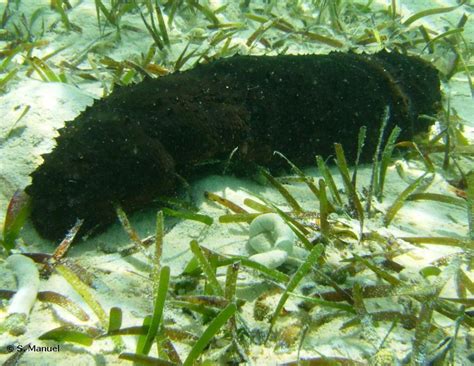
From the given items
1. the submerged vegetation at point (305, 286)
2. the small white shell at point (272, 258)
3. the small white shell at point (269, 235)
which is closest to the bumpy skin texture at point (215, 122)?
the submerged vegetation at point (305, 286)

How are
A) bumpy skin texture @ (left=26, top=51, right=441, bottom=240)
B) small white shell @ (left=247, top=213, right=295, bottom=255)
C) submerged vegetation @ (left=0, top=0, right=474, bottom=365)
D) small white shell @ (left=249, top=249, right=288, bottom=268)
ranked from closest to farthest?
submerged vegetation @ (left=0, top=0, right=474, bottom=365) < small white shell @ (left=249, top=249, right=288, bottom=268) < small white shell @ (left=247, top=213, right=295, bottom=255) < bumpy skin texture @ (left=26, top=51, right=441, bottom=240)

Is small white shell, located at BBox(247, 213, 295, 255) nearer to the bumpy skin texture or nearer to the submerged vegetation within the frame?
the submerged vegetation

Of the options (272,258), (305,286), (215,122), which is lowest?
(305,286)

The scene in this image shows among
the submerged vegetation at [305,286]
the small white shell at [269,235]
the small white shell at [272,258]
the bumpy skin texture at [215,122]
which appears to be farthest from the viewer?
the bumpy skin texture at [215,122]

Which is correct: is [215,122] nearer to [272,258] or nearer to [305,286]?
A: [272,258]

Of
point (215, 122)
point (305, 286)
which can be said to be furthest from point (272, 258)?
point (215, 122)

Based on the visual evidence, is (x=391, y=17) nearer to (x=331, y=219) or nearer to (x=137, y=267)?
(x=331, y=219)

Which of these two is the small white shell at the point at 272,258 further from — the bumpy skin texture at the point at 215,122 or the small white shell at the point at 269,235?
the bumpy skin texture at the point at 215,122

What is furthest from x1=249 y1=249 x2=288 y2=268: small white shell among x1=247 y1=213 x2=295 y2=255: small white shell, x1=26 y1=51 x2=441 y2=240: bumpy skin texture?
x1=26 y1=51 x2=441 y2=240: bumpy skin texture

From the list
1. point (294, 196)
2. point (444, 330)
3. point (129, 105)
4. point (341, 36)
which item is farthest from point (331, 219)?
point (341, 36)
